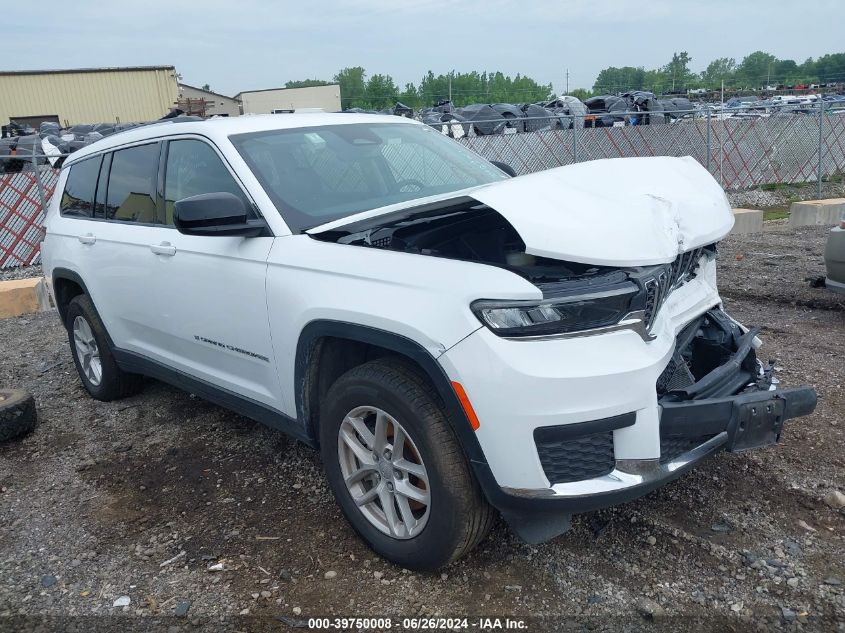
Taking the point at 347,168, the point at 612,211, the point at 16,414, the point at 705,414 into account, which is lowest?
the point at 16,414

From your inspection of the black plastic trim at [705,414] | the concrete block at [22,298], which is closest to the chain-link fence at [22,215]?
the concrete block at [22,298]

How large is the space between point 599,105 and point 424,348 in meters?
19.0

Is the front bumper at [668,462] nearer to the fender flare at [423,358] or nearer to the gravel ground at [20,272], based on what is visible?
the fender flare at [423,358]

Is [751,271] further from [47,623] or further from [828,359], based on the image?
[47,623]

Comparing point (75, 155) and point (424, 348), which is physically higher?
point (75, 155)

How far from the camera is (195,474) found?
4.12 metres

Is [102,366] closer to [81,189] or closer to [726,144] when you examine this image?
[81,189]

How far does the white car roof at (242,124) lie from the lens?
3875 mm

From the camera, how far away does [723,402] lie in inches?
107

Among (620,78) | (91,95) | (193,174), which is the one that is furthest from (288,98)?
(193,174)

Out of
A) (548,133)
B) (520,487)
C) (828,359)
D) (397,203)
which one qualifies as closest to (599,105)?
(548,133)

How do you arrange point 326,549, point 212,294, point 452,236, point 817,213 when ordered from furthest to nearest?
point 817,213
point 212,294
point 326,549
point 452,236

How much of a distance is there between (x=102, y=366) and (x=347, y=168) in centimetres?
249

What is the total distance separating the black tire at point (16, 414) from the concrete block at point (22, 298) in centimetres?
400
